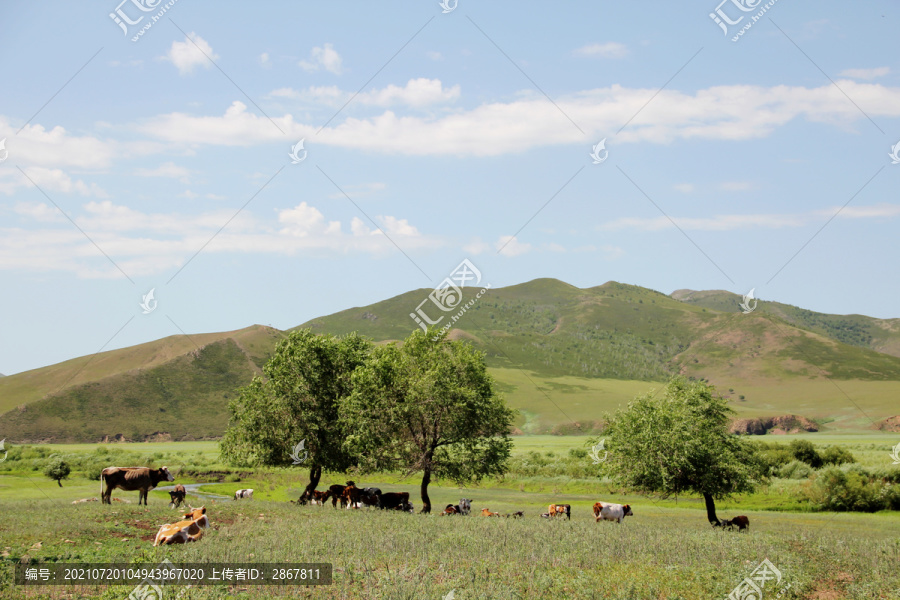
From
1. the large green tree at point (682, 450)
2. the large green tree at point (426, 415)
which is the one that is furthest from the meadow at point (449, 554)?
the large green tree at point (682, 450)

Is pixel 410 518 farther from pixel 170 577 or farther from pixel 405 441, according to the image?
pixel 170 577

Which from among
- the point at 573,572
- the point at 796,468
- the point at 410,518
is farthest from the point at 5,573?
the point at 796,468

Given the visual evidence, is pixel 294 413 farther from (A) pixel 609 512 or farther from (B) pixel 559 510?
(A) pixel 609 512

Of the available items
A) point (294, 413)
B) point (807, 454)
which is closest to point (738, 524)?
point (294, 413)

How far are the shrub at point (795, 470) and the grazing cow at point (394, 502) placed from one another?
56655mm

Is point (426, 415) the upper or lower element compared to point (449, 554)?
upper

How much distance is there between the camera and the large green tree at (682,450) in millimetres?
38969

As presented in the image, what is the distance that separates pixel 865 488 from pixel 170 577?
61848 mm

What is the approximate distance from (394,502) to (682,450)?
1966 cm

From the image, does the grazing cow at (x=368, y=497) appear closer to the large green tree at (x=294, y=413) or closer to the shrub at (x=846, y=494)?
the large green tree at (x=294, y=413)

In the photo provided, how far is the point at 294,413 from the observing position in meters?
43.9

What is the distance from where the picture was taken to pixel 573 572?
18891 mm

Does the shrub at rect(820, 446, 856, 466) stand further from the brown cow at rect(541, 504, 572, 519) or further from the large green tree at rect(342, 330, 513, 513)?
the large green tree at rect(342, 330, 513, 513)

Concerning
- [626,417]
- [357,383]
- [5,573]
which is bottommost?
[5,573]
